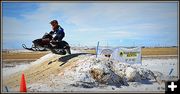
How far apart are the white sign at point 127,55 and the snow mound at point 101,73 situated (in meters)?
0.12

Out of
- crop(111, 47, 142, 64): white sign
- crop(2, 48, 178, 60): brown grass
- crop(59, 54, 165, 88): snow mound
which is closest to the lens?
crop(59, 54, 165, 88): snow mound

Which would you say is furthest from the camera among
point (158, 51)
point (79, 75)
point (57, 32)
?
point (158, 51)

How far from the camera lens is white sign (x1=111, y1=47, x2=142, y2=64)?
844cm

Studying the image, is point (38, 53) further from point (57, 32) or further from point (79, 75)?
point (79, 75)

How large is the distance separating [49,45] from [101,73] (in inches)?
54.2

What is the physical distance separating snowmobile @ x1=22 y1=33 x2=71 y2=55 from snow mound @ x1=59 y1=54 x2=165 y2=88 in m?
0.42

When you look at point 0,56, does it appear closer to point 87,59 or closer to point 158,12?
point 87,59

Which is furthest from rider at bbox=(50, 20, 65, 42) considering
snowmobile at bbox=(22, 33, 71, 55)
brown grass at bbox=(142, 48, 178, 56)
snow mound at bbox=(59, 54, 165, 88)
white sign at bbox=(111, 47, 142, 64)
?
brown grass at bbox=(142, 48, 178, 56)

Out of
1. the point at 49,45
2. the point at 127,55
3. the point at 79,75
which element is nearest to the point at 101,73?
the point at 79,75

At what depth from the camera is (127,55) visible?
8492 mm

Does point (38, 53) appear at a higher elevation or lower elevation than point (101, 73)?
higher

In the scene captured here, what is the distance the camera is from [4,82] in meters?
8.34

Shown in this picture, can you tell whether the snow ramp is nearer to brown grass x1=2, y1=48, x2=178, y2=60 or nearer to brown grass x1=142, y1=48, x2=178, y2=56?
brown grass x1=2, y1=48, x2=178, y2=60

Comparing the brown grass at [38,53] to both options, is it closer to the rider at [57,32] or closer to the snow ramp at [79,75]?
the snow ramp at [79,75]
